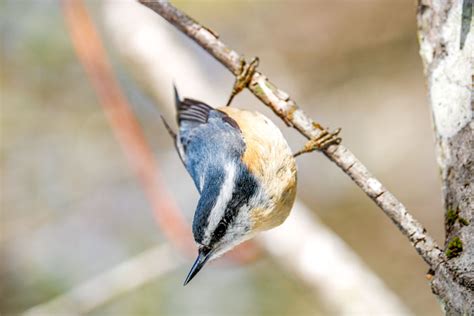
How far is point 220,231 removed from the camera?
2121 millimetres

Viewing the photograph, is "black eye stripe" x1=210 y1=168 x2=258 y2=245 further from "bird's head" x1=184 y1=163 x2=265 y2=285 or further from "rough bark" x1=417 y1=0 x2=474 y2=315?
"rough bark" x1=417 y1=0 x2=474 y2=315

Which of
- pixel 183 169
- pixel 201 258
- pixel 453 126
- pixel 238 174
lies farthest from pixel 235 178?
pixel 183 169

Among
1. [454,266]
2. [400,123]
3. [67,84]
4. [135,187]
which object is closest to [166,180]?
[135,187]

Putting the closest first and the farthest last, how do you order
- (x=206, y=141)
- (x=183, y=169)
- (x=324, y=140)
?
(x=324, y=140), (x=206, y=141), (x=183, y=169)

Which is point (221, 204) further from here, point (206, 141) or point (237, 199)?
point (206, 141)

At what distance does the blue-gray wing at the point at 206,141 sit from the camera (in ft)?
7.62

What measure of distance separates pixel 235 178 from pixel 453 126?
2.44 feet

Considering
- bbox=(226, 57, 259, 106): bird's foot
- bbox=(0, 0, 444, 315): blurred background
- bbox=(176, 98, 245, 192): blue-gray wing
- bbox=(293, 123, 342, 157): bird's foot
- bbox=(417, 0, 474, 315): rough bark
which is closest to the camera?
bbox=(417, 0, 474, 315): rough bark

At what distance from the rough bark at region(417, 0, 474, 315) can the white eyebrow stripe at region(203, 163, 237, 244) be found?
66 centimetres

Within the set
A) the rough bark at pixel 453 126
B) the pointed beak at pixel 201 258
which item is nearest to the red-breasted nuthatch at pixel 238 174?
the pointed beak at pixel 201 258

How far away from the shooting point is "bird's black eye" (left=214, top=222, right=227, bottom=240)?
2.11 metres

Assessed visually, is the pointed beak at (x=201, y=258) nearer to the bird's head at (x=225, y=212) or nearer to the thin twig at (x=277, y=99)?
the bird's head at (x=225, y=212)

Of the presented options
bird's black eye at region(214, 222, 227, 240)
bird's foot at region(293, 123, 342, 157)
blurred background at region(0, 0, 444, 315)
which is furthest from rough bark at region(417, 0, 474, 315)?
blurred background at region(0, 0, 444, 315)

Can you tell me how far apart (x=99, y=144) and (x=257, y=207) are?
8.65 feet
